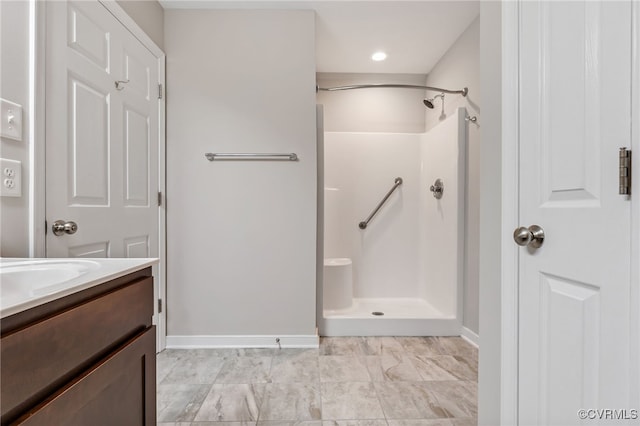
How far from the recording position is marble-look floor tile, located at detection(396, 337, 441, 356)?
6.64 feet

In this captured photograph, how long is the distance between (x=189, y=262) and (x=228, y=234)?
0.33 meters

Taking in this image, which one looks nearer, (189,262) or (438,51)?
(189,262)

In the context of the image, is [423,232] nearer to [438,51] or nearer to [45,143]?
[438,51]

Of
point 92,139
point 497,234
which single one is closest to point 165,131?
point 92,139

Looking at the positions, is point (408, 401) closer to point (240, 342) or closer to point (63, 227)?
point (240, 342)

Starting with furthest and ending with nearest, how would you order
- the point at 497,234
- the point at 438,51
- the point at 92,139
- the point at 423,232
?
the point at 423,232 → the point at 438,51 → the point at 92,139 → the point at 497,234

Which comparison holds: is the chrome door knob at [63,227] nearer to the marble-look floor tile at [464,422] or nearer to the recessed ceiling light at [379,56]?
the marble-look floor tile at [464,422]

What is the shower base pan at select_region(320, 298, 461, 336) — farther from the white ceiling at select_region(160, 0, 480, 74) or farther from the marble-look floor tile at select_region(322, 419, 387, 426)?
the white ceiling at select_region(160, 0, 480, 74)

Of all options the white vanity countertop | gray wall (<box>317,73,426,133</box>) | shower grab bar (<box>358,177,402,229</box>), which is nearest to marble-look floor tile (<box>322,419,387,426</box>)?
the white vanity countertop

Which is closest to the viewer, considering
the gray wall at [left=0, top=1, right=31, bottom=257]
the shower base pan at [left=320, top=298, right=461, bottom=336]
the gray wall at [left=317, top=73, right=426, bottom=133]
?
the gray wall at [left=0, top=1, right=31, bottom=257]
